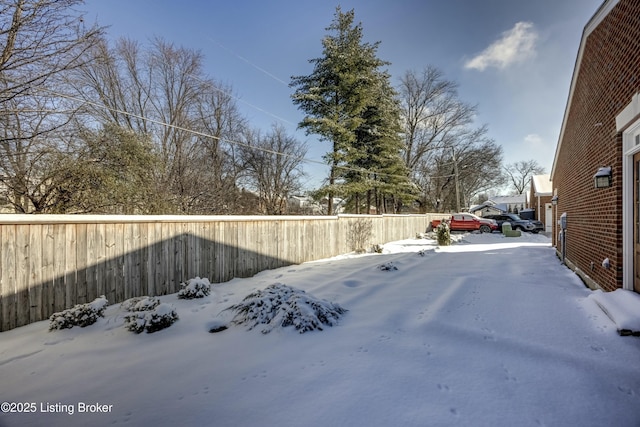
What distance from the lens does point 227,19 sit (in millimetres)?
8523

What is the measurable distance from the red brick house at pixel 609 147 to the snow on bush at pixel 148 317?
18.8 feet

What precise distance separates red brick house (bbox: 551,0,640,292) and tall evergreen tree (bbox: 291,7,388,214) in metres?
9.01

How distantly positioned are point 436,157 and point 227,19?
24.3 m

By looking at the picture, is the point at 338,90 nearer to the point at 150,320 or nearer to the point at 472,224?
the point at 472,224

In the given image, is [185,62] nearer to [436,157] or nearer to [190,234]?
[190,234]

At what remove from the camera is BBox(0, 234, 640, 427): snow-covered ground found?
1820mm

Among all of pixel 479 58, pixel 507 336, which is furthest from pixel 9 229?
pixel 479 58

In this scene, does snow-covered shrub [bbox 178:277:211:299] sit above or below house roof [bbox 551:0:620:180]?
below

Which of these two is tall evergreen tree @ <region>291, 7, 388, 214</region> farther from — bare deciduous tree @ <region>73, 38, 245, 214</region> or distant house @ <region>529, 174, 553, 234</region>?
distant house @ <region>529, 174, 553, 234</region>

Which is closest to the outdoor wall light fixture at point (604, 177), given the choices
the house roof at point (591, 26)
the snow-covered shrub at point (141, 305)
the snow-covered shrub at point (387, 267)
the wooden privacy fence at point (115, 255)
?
the house roof at point (591, 26)

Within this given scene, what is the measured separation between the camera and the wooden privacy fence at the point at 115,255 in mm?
3230

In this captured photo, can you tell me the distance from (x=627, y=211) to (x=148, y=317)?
611 centimetres

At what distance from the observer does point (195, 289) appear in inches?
171

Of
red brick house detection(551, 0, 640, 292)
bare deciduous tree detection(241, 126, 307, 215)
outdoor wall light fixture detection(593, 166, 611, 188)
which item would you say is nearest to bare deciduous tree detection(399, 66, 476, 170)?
bare deciduous tree detection(241, 126, 307, 215)
